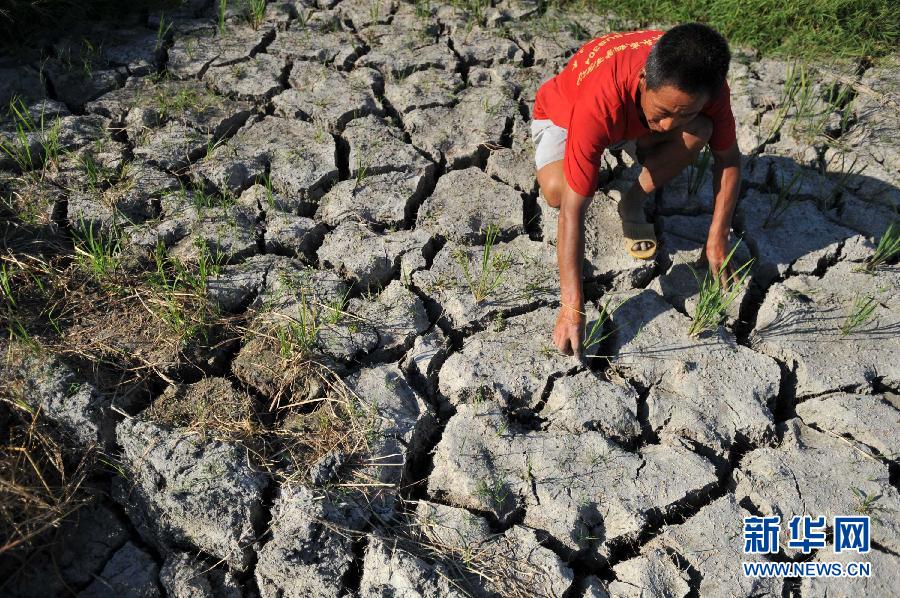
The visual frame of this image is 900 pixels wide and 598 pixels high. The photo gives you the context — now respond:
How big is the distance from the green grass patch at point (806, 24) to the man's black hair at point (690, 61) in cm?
181

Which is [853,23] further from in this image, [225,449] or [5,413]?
[5,413]

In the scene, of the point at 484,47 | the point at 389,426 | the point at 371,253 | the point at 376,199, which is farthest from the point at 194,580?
the point at 484,47

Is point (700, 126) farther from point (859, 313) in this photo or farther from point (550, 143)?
point (859, 313)

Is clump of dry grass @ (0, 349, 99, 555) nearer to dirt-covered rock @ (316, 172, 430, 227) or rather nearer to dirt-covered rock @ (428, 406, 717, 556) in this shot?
dirt-covered rock @ (428, 406, 717, 556)

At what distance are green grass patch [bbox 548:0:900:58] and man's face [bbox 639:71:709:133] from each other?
71.2 inches

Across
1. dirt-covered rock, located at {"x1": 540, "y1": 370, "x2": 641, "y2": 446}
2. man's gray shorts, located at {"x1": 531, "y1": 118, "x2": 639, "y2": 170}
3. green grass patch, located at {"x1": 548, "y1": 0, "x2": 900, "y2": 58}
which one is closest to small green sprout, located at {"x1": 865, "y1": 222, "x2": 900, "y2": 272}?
Answer: man's gray shorts, located at {"x1": 531, "y1": 118, "x2": 639, "y2": 170}

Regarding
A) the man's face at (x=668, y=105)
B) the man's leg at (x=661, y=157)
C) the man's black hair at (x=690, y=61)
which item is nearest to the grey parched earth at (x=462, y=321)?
the man's leg at (x=661, y=157)

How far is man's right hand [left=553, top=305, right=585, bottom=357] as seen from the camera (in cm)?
253

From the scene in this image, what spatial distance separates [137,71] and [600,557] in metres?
3.07

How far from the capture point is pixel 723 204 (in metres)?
2.79

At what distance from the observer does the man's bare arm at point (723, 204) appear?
9.13ft

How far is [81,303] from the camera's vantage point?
8.48ft

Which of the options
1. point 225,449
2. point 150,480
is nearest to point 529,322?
point 225,449

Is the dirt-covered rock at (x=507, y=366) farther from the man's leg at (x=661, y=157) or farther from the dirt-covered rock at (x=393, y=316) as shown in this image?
the man's leg at (x=661, y=157)
